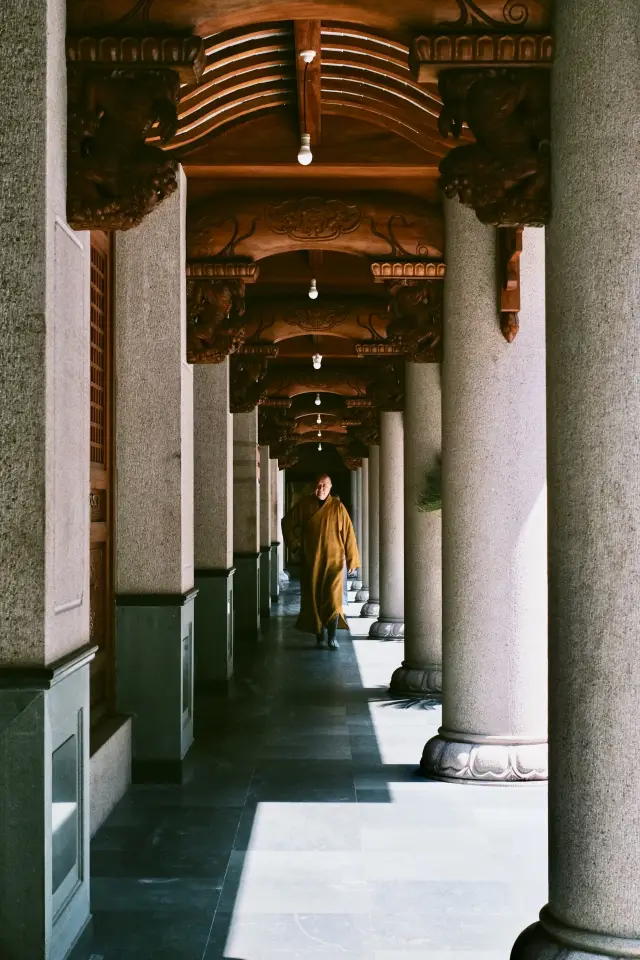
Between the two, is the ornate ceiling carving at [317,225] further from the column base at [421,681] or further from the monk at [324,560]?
the monk at [324,560]

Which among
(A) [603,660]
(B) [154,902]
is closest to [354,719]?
(B) [154,902]

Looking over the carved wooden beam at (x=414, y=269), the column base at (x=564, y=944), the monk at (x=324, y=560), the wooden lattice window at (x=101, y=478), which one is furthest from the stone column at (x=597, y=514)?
the monk at (x=324, y=560)

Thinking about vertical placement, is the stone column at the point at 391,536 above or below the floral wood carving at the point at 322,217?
below

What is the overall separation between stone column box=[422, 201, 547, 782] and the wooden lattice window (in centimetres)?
183

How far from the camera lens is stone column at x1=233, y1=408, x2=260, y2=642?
13945 millimetres

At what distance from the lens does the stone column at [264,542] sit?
17.8 metres

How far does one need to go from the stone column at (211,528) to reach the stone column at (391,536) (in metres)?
4.41

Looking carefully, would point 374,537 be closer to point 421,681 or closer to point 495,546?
point 421,681

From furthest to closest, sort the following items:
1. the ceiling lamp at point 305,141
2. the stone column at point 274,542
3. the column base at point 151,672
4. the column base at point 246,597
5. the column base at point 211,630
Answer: the stone column at point 274,542
the column base at point 246,597
the column base at point 211,630
the column base at point 151,672
the ceiling lamp at point 305,141

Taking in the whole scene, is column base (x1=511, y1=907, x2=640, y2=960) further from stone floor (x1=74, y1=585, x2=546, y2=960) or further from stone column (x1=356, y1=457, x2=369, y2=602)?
stone column (x1=356, y1=457, x2=369, y2=602)

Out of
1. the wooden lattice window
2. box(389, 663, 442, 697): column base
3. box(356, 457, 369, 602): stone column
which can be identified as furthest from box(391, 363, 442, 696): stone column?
box(356, 457, 369, 602): stone column

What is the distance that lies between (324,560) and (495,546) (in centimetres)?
702

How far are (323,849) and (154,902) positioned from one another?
928 millimetres

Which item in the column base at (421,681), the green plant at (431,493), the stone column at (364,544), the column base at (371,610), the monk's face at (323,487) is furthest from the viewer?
the stone column at (364,544)
